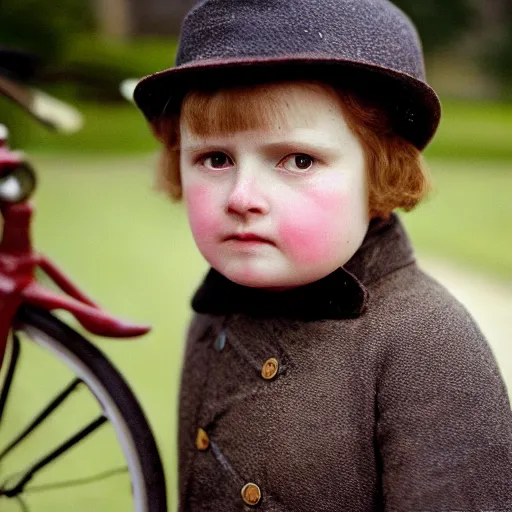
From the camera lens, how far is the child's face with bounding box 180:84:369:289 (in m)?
1.29

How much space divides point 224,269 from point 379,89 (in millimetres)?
396

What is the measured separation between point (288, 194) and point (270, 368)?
13.0 inches

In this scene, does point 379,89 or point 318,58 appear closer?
point 318,58

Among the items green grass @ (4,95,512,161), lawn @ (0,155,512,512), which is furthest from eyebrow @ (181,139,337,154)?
green grass @ (4,95,512,161)

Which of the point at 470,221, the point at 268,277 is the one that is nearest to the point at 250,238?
the point at 268,277

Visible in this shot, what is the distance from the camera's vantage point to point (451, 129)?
1378cm

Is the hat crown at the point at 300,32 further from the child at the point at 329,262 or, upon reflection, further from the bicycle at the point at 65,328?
the bicycle at the point at 65,328

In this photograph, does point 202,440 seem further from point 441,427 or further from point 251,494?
point 441,427

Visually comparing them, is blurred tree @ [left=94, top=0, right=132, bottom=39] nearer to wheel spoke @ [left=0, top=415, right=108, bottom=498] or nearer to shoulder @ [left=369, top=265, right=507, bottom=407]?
wheel spoke @ [left=0, top=415, right=108, bottom=498]

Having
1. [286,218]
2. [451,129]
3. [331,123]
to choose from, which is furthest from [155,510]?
[451,129]

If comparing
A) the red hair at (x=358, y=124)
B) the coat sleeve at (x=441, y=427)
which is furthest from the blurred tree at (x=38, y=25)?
the coat sleeve at (x=441, y=427)

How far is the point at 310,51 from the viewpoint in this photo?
1251mm

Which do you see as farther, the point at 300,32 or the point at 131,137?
the point at 131,137

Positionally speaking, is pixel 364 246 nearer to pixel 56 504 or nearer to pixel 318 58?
pixel 318 58
